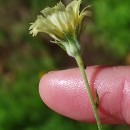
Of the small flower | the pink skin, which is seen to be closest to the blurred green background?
the pink skin

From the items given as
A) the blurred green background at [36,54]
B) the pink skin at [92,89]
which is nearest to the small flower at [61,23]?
the pink skin at [92,89]

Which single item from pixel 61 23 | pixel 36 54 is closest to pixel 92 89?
pixel 61 23

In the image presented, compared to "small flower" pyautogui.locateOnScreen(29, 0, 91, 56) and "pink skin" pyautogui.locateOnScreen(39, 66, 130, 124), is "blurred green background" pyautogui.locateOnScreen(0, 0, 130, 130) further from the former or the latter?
"small flower" pyautogui.locateOnScreen(29, 0, 91, 56)

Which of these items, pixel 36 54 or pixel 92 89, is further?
pixel 36 54

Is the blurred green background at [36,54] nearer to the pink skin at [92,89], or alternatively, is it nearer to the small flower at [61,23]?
the pink skin at [92,89]

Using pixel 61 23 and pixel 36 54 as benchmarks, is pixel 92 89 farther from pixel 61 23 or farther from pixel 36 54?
pixel 36 54

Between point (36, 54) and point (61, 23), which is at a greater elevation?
point (61, 23)

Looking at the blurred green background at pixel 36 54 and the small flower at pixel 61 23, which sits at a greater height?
the small flower at pixel 61 23

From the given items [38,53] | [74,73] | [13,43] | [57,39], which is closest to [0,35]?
[13,43]
